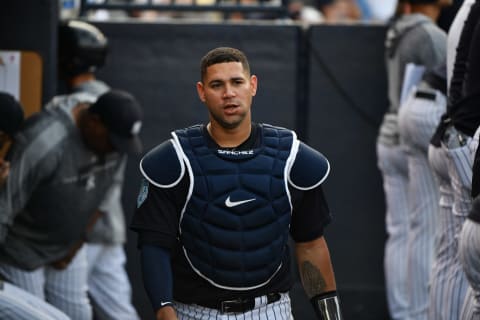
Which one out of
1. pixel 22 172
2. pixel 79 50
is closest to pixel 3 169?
pixel 22 172

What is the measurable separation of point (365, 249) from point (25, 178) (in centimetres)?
325

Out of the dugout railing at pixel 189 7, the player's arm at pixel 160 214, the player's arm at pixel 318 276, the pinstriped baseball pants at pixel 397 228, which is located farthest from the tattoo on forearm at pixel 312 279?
the dugout railing at pixel 189 7

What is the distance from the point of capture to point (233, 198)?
4715mm

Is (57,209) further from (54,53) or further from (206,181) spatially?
(206,181)

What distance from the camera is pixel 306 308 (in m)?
8.71

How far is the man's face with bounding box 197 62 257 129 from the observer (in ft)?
15.3

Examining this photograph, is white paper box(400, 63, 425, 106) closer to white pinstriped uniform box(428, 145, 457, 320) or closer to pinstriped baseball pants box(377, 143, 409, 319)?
pinstriped baseball pants box(377, 143, 409, 319)

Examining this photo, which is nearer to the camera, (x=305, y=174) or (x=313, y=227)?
(x=305, y=174)

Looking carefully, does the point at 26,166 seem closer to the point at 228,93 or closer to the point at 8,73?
the point at 8,73

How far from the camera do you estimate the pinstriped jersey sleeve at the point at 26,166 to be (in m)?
6.38

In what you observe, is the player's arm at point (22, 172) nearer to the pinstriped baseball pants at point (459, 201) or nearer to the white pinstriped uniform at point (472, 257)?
the pinstriped baseball pants at point (459, 201)

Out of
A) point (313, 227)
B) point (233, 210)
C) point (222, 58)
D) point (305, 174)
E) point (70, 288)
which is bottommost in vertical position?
point (70, 288)

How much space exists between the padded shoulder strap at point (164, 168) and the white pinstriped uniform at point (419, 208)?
116 inches

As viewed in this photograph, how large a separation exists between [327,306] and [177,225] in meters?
0.70
